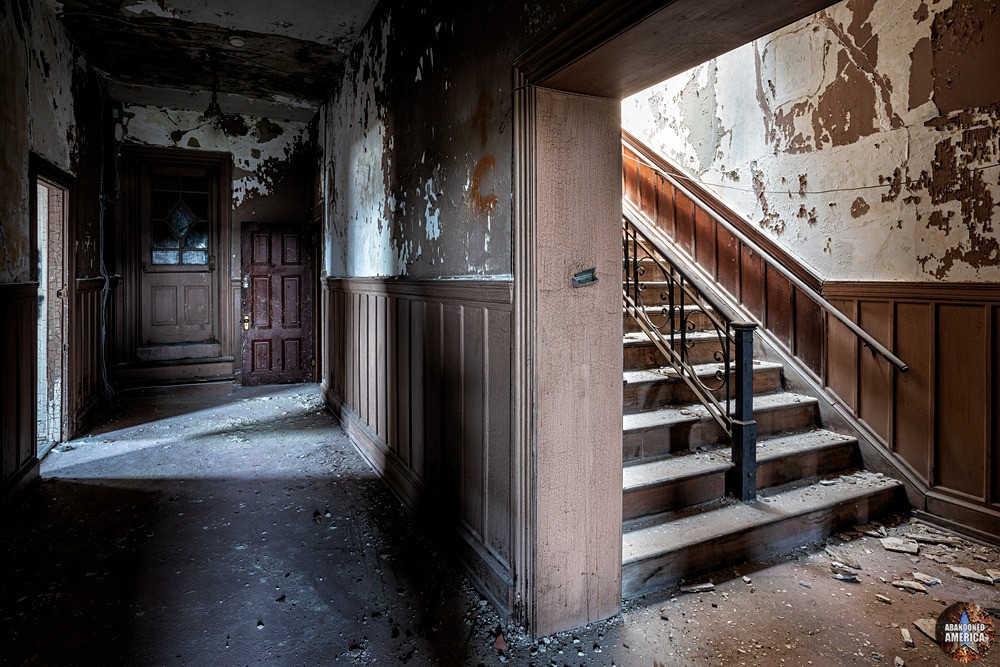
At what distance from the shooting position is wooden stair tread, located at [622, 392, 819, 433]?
9.50 ft

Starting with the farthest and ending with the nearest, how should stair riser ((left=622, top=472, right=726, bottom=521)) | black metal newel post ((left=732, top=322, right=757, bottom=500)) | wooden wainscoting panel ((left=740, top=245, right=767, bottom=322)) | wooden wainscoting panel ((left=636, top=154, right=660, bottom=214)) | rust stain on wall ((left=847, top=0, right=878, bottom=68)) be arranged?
wooden wainscoting panel ((left=636, top=154, right=660, bottom=214)) < wooden wainscoting panel ((left=740, top=245, right=767, bottom=322)) < rust stain on wall ((left=847, top=0, right=878, bottom=68)) < black metal newel post ((left=732, top=322, right=757, bottom=500)) < stair riser ((left=622, top=472, right=726, bottom=521))

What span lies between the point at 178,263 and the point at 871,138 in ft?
21.8

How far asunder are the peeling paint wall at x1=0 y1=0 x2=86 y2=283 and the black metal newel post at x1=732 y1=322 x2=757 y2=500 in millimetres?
3970

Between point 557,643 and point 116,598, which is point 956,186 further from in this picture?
point 116,598

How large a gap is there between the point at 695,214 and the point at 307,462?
3.51 meters

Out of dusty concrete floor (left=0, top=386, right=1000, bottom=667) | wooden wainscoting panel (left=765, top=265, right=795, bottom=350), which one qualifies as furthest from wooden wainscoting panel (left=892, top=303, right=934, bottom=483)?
wooden wainscoting panel (left=765, top=265, right=795, bottom=350)

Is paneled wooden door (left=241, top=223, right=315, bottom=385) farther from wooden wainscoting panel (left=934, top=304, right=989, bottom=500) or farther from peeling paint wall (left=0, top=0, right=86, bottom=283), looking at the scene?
wooden wainscoting panel (left=934, top=304, right=989, bottom=500)

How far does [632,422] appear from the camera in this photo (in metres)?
2.94

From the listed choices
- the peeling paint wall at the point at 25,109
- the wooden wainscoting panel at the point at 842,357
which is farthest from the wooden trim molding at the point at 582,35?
the peeling paint wall at the point at 25,109

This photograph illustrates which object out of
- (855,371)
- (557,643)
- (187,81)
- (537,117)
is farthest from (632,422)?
(187,81)

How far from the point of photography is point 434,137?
2.71 meters

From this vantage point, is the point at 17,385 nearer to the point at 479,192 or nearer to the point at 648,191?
the point at 479,192

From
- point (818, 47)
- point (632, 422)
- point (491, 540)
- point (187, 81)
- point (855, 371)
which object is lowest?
point (491, 540)

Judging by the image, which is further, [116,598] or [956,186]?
[956,186]
